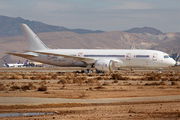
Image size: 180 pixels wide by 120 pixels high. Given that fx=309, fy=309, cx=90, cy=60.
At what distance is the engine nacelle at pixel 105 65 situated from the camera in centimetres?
4347

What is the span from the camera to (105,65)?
4366 cm

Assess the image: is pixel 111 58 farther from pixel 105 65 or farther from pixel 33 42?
pixel 33 42

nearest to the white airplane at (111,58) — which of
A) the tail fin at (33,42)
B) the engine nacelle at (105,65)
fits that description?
the engine nacelle at (105,65)

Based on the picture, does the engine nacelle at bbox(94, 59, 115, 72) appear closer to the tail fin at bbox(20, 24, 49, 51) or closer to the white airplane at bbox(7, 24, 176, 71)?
the white airplane at bbox(7, 24, 176, 71)

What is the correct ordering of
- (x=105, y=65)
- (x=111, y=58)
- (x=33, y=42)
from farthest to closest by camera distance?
(x=33, y=42) → (x=111, y=58) → (x=105, y=65)

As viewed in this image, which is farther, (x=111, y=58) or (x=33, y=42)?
(x=33, y=42)

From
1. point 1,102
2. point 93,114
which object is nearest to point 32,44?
point 1,102

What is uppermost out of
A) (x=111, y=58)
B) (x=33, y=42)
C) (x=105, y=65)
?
(x=33, y=42)

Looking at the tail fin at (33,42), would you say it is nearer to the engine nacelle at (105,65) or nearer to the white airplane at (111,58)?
the white airplane at (111,58)

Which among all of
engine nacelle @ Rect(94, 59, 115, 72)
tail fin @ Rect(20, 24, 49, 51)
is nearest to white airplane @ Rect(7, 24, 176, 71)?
engine nacelle @ Rect(94, 59, 115, 72)

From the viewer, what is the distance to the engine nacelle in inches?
1711

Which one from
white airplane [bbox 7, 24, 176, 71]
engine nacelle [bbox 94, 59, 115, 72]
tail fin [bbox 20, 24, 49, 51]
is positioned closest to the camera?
engine nacelle [bbox 94, 59, 115, 72]

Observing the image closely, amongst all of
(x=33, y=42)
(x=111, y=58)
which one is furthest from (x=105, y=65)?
(x=33, y=42)

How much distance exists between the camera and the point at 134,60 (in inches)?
1785
